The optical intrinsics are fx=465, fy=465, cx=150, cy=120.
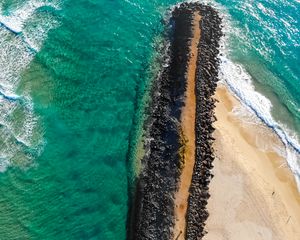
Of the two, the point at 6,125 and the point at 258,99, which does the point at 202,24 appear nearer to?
the point at 258,99

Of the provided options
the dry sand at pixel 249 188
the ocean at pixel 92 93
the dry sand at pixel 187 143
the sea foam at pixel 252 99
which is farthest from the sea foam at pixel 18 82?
the sea foam at pixel 252 99

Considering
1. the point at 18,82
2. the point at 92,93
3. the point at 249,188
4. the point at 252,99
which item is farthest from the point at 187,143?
the point at 18,82

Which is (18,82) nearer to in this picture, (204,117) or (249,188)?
(204,117)

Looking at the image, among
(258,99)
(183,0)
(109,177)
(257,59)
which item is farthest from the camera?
(183,0)

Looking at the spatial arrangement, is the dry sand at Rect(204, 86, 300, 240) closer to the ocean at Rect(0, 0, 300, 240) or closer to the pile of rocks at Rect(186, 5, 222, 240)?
the pile of rocks at Rect(186, 5, 222, 240)

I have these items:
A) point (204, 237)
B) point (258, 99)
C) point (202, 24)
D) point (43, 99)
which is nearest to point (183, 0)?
point (202, 24)

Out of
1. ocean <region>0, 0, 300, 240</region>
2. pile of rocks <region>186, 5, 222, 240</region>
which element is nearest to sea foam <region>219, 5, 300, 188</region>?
ocean <region>0, 0, 300, 240</region>
